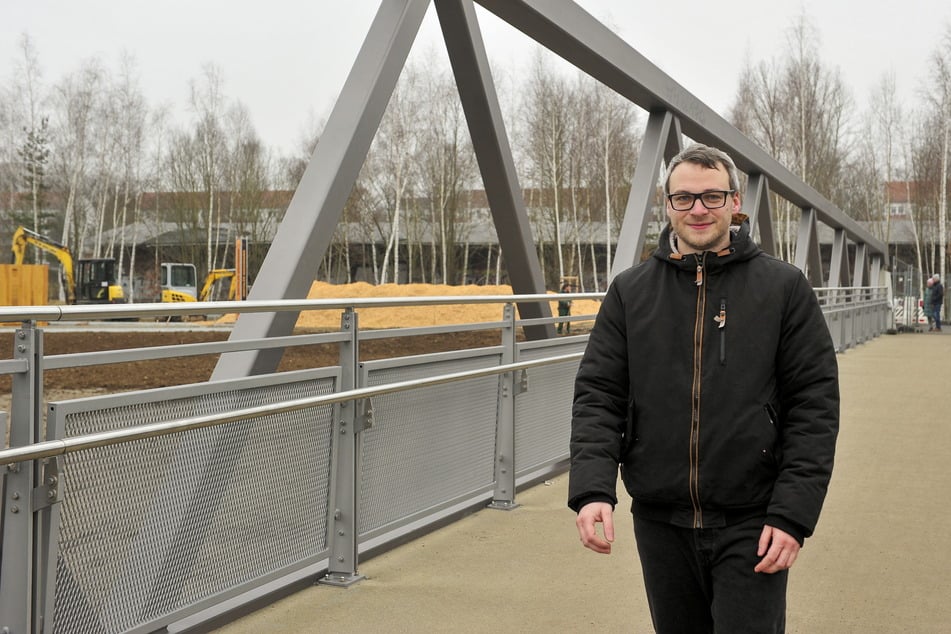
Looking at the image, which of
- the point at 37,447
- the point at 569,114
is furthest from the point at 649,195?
the point at 569,114

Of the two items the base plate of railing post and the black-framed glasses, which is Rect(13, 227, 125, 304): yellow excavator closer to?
the base plate of railing post

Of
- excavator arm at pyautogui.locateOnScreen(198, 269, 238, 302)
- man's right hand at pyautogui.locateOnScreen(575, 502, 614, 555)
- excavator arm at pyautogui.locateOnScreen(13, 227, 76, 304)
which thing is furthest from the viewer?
excavator arm at pyautogui.locateOnScreen(198, 269, 238, 302)

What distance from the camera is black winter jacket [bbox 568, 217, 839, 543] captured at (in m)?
2.17

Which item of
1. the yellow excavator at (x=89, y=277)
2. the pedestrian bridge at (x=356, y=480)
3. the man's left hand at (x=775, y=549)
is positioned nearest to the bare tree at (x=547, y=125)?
the yellow excavator at (x=89, y=277)

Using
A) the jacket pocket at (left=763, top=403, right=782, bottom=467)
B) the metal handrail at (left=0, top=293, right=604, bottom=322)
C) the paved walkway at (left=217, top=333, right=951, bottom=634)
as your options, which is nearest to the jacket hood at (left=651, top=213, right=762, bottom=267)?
the jacket pocket at (left=763, top=403, right=782, bottom=467)

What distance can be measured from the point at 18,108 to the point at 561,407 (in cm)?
4179

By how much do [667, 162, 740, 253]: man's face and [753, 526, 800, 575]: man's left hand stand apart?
2.05 feet

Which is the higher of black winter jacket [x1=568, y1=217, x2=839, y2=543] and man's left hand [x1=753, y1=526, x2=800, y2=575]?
black winter jacket [x1=568, y1=217, x2=839, y2=543]

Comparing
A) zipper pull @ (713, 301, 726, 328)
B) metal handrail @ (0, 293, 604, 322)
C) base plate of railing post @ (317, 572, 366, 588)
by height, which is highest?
zipper pull @ (713, 301, 726, 328)

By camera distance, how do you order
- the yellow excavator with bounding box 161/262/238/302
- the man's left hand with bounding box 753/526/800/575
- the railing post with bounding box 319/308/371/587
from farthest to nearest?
the yellow excavator with bounding box 161/262/238/302
the railing post with bounding box 319/308/371/587
the man's left hand with bounding box 753/526/800/575

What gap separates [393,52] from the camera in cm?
507

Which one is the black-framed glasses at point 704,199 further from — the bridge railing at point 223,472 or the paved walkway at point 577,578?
the paved walkway at point 577,578

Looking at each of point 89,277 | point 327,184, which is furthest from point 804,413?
point 89,277

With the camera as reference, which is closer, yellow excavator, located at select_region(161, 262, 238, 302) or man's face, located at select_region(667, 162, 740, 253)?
man's face, located at select_region(667, 162, 740, 253)
